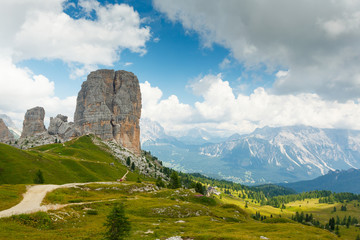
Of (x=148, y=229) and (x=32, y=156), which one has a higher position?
(x=32, y=156)

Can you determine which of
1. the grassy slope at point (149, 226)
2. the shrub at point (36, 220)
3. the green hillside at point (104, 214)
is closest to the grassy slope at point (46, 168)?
the green hillside at point (104, 214)

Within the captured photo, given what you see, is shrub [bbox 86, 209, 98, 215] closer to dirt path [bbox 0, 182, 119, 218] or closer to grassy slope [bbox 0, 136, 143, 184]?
dirt path [bbox 0, 182, 119, 218]

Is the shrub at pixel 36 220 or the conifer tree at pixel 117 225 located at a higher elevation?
the conifer tree at pixel 117 225

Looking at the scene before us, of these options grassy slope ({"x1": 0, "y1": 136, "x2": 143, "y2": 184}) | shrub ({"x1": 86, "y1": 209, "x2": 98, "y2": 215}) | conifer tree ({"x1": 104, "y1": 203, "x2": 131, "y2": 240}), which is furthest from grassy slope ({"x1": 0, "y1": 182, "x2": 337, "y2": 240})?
grassy slope ({"x1": 0, "y1": 136, "x2": 143, "y2": 184})

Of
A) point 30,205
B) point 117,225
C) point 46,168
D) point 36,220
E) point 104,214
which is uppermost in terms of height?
point 117,225

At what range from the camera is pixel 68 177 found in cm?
10531

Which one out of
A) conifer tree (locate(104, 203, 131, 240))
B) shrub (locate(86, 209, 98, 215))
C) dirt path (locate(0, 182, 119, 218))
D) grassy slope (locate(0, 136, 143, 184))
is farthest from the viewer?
grassy slope (locate(0, 136, 143, 184))

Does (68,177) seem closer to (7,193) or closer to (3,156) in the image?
(3,156)

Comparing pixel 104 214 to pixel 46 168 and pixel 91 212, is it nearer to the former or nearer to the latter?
pixel 91 212

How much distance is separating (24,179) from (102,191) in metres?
42.0

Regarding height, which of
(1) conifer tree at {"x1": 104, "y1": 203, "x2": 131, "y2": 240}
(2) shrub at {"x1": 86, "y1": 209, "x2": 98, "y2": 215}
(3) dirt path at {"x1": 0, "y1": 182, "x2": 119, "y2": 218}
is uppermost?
(1) conifer tree at {"x1": 104, "y1": 203, "x2": 131, "y2": 240}

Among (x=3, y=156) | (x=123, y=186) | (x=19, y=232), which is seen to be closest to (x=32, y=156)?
(x=3, y=156)

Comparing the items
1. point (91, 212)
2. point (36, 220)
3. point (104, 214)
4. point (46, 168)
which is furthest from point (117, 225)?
point (46, 168)

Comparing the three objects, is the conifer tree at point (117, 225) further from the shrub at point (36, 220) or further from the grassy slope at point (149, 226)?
the shrub at point (36, 220)
